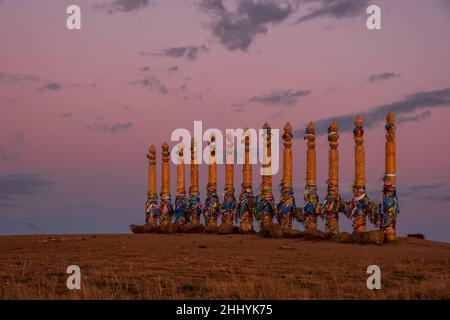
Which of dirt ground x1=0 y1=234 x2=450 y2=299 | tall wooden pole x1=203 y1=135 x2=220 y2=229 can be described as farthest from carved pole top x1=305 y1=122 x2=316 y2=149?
tall wooden pole x1=203 y1=135 x2=220 y2=229

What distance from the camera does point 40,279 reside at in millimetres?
12375

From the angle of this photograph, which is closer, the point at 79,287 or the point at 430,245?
the point at 79,287

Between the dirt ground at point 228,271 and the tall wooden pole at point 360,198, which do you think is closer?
the dirt ground at point 228,271

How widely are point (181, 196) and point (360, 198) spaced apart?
12284 millimetres

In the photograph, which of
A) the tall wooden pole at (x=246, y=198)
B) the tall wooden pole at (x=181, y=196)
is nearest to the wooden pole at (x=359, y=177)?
the tall wooden pole at (x=246, y=198)

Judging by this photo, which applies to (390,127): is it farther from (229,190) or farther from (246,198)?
(229,190)

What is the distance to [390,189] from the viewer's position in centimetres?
2394

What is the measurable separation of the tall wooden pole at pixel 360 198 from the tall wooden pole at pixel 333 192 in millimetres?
586

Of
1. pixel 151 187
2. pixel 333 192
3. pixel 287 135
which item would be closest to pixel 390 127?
pixel 333 192

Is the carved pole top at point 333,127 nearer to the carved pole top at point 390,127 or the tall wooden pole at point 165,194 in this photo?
the carved pole top at point 390,127

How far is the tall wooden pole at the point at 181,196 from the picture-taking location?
111 feet
